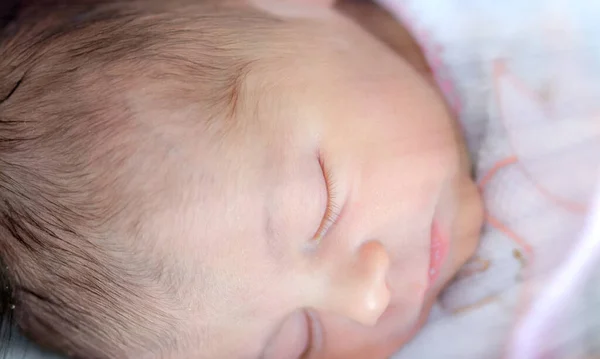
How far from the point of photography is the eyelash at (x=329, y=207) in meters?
0.56

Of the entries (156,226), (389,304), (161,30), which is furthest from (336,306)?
(161,30)

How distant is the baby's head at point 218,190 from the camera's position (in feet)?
1.69

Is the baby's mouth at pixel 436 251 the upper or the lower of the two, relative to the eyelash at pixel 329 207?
lower

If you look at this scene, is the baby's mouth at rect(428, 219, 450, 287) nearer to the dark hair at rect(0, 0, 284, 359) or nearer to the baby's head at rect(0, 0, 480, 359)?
the baby's head at rect(0, 0, 480, 359)

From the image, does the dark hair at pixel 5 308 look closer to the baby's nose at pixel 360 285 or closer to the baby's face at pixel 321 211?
the baby's face at pixel 321 211

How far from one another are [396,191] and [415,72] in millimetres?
134

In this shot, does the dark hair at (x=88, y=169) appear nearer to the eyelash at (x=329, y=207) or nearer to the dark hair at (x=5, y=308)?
the dark hair at (x=5, y=308)

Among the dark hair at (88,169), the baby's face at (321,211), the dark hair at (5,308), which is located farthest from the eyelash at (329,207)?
the dark hair at (5,308)

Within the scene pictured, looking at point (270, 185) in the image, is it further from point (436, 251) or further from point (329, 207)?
point (436, 251)

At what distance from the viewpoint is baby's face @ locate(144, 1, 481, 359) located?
20.5 inches

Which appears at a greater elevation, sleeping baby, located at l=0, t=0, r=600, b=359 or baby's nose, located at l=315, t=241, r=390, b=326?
sleeping baby, located at l=0, t=0, r=600, b=359

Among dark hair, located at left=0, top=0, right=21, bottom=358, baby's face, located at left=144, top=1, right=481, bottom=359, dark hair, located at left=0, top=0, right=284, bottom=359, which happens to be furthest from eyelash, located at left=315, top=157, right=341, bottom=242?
dark hair, located at left=0, top=0, right=21, bottom=358

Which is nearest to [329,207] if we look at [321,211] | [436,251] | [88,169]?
[321,211]

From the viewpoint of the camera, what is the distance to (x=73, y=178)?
51 cm
